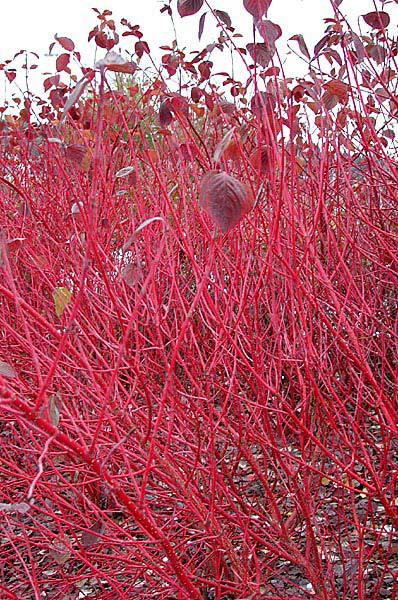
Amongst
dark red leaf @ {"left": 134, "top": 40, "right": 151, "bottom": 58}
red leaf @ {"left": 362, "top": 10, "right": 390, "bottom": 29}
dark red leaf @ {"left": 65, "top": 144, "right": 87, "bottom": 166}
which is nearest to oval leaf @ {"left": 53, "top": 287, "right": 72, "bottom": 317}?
dark red leaf @ {"left": 65, "top": 144, "right": 87, "bottom": 166}

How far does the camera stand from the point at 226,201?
974 millimetres

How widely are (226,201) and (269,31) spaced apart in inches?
30.4

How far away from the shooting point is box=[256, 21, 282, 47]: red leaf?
5.05 feet

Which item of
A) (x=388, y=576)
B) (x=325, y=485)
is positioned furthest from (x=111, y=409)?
(x=325, y=485)

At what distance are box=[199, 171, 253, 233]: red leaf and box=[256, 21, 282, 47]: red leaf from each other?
0.68m

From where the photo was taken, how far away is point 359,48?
1.91 meters

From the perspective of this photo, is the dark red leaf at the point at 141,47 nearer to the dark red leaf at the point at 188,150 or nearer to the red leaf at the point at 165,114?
the dark red leaf at the point at 188,150

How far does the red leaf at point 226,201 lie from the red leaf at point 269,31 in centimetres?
68

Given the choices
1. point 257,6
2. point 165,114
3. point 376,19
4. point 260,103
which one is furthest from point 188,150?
point 376,19

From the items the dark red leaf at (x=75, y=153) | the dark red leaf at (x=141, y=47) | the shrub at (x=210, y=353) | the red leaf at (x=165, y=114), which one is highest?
the dark red leaf at (x=141, y=47)

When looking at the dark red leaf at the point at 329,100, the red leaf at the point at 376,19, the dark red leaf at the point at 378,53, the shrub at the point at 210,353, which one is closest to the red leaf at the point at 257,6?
the shrub at the point at 210,353

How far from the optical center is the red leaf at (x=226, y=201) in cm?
98

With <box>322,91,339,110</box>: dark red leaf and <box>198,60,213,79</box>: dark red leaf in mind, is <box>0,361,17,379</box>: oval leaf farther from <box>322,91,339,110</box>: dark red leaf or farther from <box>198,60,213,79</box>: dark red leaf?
<box>198,60,213,79</box>: dark red leaf

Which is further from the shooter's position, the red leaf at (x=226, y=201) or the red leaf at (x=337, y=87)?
the red leaf at (x=337, y=87)
